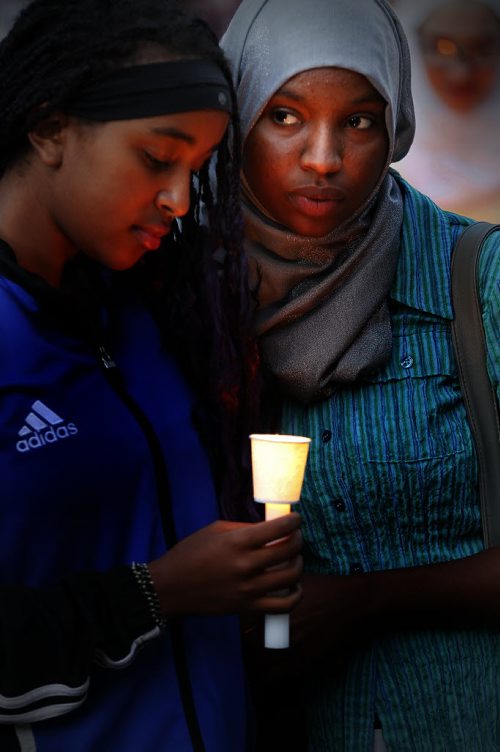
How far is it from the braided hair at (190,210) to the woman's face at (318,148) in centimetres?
10

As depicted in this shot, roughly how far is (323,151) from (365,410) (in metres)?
0.55

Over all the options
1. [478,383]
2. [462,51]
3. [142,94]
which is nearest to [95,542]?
[142,94]

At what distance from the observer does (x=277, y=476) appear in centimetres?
172

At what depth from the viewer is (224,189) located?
220 cm

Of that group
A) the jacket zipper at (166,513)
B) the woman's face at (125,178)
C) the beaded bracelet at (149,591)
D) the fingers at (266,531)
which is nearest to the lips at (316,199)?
the woman's face at (125,178)

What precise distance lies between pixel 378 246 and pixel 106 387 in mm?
788

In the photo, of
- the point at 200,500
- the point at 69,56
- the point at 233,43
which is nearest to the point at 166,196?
the point at 69,56

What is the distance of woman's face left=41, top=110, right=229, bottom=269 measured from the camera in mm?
1738

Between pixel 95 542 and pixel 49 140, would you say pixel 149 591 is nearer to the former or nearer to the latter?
pixel 95 542

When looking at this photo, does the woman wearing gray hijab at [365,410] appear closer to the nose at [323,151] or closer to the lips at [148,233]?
the nose at [323,151]

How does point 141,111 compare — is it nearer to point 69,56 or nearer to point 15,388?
point 69,56

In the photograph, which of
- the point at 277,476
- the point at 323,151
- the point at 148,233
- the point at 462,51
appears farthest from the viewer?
the point at 462,51

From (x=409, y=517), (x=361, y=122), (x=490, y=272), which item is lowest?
(x=409, y=517)

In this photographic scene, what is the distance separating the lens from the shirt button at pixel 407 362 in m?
2.25
